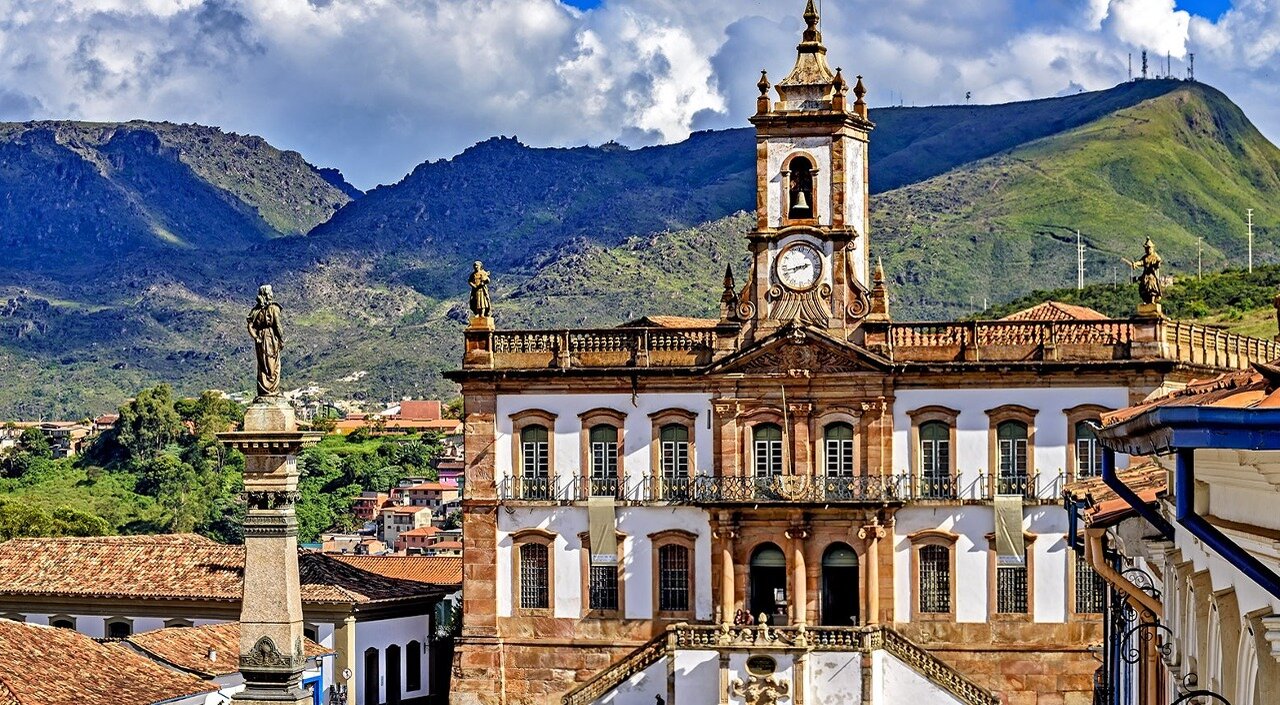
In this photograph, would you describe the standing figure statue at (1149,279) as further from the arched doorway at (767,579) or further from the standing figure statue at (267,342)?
the standing figure statue at (267,342)

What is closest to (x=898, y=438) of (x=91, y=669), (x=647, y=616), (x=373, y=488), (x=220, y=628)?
(x=647, y=616)

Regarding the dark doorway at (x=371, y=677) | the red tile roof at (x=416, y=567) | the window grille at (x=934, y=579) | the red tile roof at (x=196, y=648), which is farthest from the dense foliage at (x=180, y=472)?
the window grille at (x=934, y=579)

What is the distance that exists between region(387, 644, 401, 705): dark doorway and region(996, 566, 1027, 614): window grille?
1469cm

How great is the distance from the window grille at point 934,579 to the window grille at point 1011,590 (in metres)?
1.15

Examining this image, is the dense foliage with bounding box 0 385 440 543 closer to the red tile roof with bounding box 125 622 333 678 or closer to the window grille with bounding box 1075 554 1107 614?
the red tile roof with bounding box 125 622 333 678

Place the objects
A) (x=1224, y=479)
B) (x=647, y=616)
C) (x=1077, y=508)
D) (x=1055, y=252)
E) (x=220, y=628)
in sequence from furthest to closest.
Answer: (x=1055, y=252)
(x=647, y=616)
(x=220, y=628)
(x=1077, y=508)
(x=1224, y=479)

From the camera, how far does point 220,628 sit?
47688 mm

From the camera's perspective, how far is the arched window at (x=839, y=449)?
165ft

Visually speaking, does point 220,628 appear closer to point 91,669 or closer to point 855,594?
point 91,669

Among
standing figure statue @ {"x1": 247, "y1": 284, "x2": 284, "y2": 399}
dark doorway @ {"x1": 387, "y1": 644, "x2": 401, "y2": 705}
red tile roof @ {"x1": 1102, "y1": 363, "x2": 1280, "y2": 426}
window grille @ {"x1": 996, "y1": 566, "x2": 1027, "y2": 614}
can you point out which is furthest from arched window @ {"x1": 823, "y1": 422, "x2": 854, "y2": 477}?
red tile roof @ {"x1": 1102, "y1": 363, "x2": 1280, "y2": 426}

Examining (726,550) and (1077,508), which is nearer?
(1077,508)

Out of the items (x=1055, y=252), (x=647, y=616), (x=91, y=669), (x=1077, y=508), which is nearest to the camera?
(x=1077, y=508)

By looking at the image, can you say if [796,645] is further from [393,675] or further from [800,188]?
[393,675]

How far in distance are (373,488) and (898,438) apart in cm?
8672
